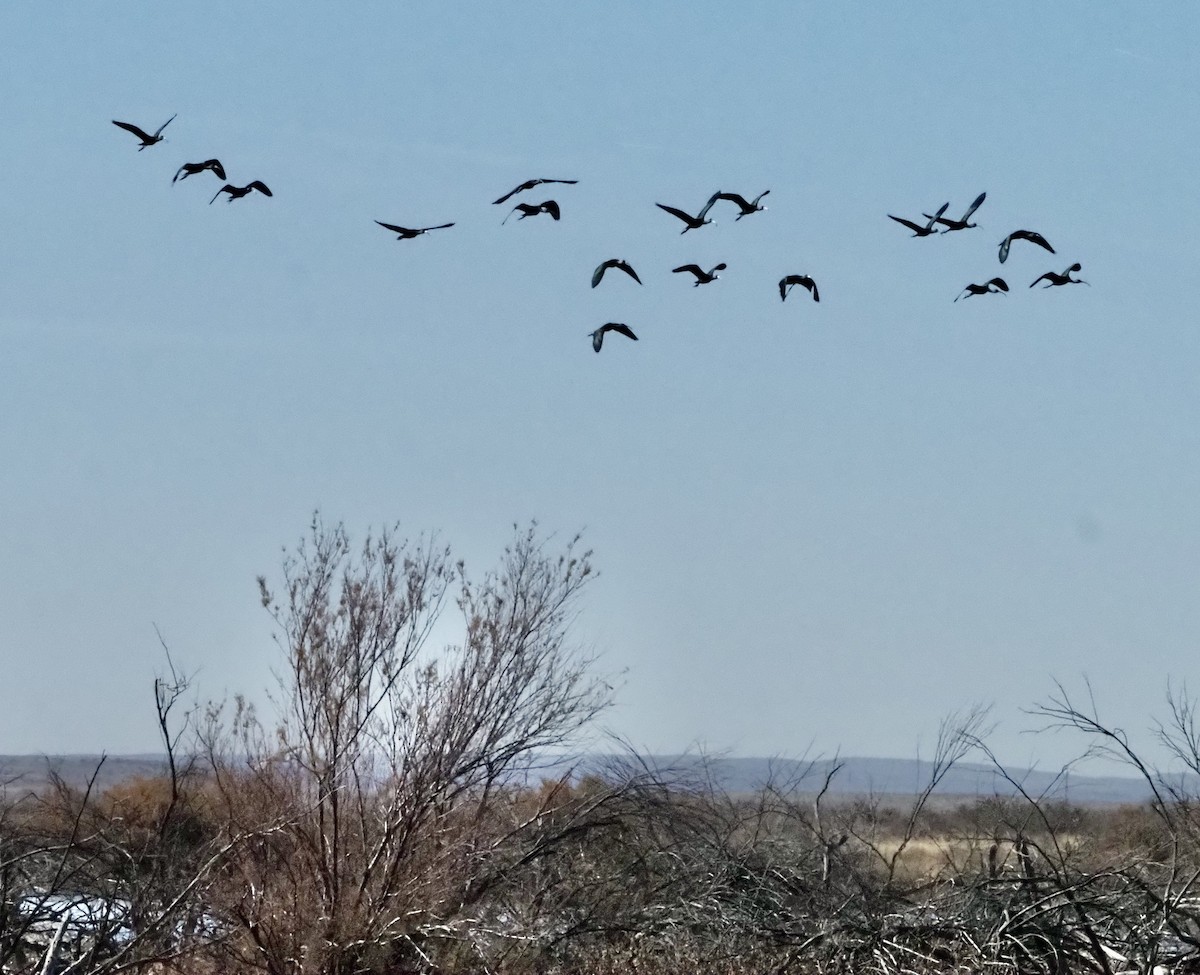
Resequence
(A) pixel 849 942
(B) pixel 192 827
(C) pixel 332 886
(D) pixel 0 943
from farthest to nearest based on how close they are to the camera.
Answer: (B) pixel 192 827
(C) pixel 332 886
(A) pixel 849 942
(D) pixel 0 943

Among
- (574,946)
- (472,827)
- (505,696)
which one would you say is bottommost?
(574,946)

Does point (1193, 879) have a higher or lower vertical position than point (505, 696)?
lower

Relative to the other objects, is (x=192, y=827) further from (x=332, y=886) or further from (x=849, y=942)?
(x=849, y=942)

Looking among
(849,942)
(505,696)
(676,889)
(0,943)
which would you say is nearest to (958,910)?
(849,942)

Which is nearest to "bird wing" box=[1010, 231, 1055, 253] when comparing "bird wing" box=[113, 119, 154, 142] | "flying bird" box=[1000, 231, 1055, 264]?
"flying bird" box=[1000, 231, 1055, 264]

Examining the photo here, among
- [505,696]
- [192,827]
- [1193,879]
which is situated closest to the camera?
[1193,879]

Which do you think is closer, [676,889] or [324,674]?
[324,674]

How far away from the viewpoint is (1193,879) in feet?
51.3

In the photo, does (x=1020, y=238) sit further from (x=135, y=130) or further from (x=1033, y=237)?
(x=135, y=130)

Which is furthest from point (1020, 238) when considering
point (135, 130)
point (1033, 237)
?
point (135, 130)

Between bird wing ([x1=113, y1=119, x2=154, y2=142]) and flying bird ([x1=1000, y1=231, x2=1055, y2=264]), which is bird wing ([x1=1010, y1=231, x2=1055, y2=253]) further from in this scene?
bird wing ([x1=113, y1=119, x2=154, y2=142])

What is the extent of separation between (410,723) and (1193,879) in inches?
319

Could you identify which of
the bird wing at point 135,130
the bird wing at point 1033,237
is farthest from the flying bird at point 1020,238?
the bird wing at point 135,130

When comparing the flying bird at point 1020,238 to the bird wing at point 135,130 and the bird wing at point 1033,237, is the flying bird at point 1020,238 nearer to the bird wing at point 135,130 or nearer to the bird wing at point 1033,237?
the bird wing at point 1033,237
